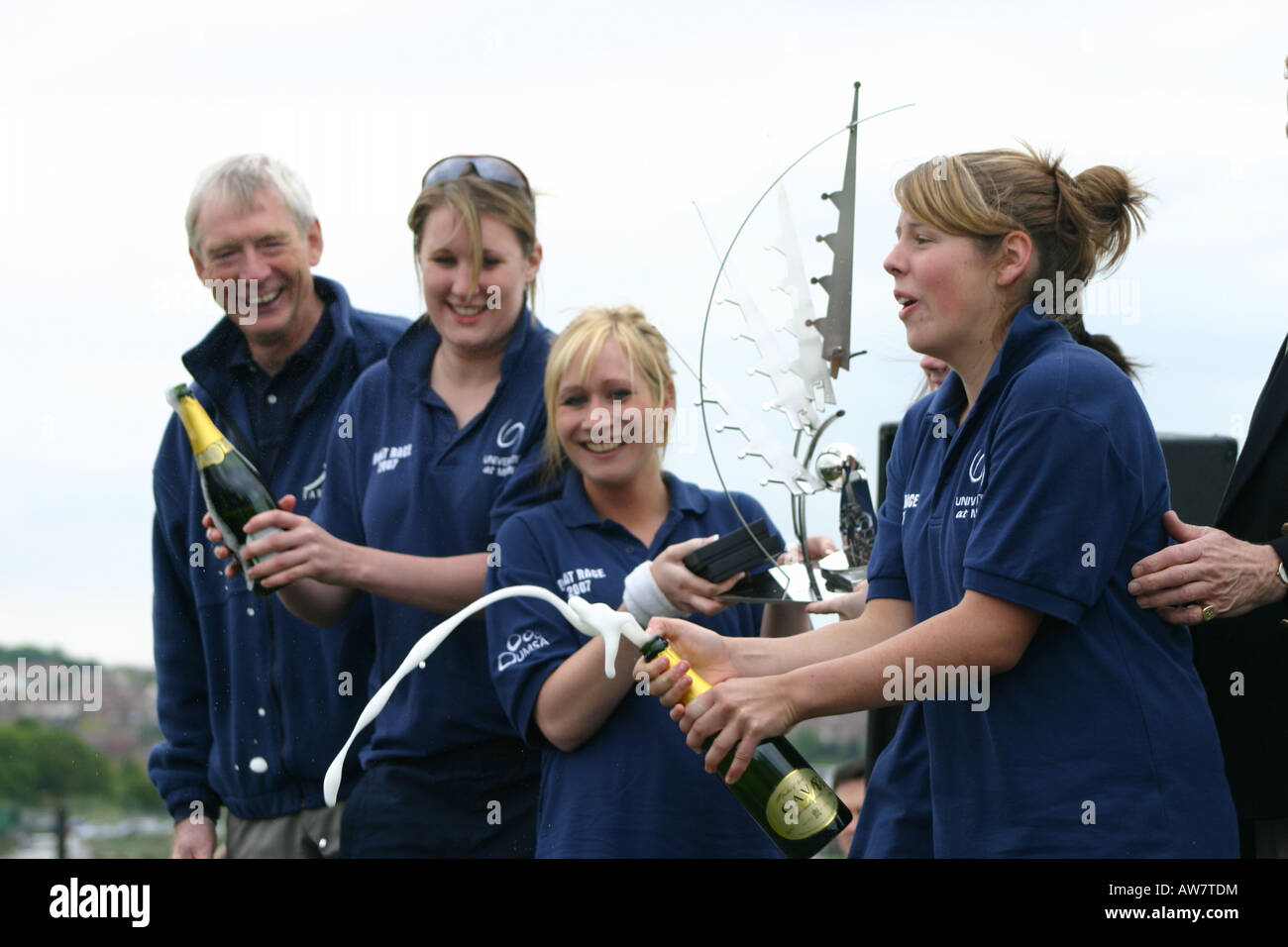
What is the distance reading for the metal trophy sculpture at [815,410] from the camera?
3008 mm

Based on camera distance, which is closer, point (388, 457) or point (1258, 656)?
point (1258, 656)

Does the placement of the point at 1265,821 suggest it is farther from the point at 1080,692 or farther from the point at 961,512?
the point at 961,512

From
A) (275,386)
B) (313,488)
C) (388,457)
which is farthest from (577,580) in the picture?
(275,386)

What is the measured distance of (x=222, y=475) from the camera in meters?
3.66

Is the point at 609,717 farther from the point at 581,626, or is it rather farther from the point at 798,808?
the point at 798,808

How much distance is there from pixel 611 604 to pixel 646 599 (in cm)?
11

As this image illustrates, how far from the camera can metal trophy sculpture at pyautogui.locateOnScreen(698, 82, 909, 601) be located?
3008mm

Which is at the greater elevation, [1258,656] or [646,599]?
[646,599]

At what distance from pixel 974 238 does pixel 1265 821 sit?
4.28ft

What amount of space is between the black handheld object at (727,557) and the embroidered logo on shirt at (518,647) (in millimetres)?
365

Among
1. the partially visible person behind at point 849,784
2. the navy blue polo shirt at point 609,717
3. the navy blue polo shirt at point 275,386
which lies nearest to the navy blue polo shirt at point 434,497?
the navy blue polo shirt at point 609,717

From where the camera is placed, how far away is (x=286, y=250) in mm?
3859

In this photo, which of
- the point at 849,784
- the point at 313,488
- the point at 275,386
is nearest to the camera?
the point at 313,488
